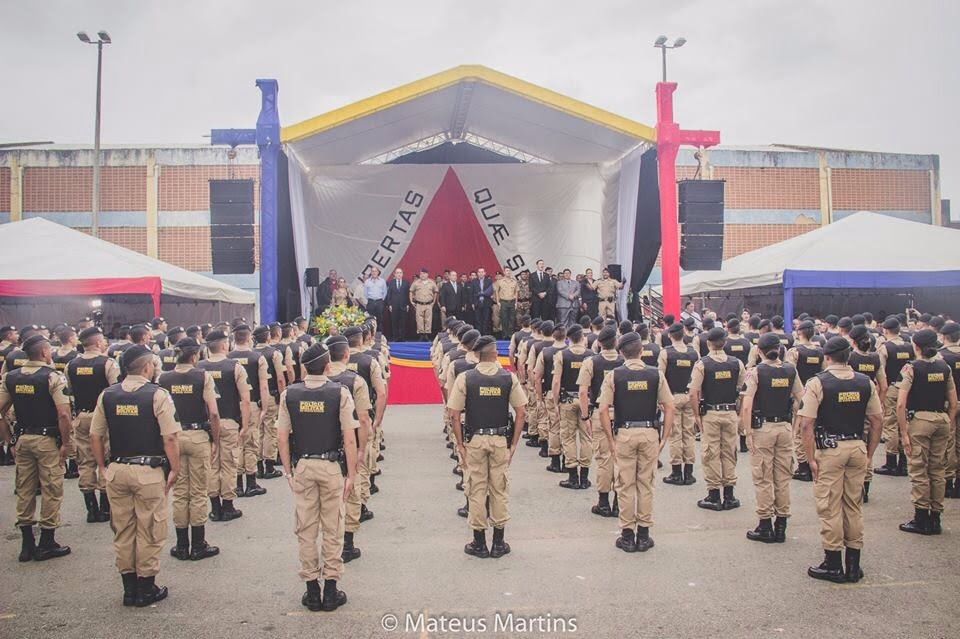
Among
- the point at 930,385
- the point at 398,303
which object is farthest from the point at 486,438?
the point at 398,303

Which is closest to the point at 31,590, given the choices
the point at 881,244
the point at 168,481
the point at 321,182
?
the point at 168,481

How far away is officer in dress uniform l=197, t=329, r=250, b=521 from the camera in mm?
7133

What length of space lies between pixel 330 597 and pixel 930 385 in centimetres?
560

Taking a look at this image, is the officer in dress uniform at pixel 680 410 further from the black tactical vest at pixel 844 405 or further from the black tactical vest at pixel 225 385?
the black tactical vest at pixel 225 385

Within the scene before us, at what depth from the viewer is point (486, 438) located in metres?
5.93

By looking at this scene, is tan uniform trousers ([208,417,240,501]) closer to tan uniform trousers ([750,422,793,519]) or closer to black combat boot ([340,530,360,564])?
black combat boot ([340,530,360,564])

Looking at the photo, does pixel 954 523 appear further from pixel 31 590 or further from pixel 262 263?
pixel 262 263

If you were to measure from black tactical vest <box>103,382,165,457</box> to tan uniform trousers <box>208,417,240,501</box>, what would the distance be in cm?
209

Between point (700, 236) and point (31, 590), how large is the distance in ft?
45.8

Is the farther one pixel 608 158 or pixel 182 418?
pixel 608 158

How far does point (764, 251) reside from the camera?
21.5 meters

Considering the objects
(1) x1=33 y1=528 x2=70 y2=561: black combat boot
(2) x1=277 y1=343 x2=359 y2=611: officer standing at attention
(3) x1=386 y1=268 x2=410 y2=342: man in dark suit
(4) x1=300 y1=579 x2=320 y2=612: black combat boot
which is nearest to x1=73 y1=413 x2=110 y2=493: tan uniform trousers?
(1) x1=33 y1=528 x2=70 y2=561: black combat boot

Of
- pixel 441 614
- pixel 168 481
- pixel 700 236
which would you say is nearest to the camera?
pixel 441 614

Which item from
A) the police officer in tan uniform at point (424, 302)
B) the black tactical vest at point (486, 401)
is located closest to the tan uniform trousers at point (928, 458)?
the black tactical vest at point (486, 401)
